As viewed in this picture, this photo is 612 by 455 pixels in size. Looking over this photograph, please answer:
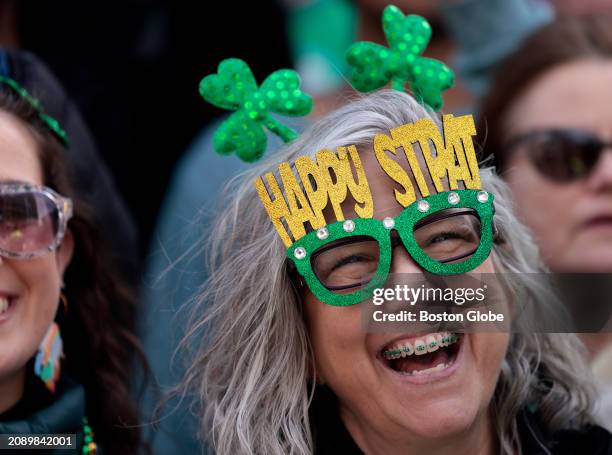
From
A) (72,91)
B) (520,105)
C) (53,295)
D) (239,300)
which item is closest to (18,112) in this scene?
(53,295)

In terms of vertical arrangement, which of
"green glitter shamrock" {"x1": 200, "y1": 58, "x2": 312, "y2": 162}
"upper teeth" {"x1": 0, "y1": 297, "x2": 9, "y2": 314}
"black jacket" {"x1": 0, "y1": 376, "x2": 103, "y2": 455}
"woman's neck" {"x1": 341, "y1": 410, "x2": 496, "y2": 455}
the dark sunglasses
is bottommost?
"black jacket" {"x1": 0, "y1": 376, "x2": 103, "y2": 455}

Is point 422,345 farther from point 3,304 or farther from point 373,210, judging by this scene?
point 3,304

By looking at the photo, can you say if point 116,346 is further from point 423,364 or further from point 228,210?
point 423,364

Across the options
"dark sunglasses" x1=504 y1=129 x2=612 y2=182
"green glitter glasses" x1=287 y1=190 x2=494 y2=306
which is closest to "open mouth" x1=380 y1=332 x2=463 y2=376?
"green glitter glasses" x1=287 y1=190 x2=494 y2=306

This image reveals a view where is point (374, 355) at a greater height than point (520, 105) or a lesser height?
lesser

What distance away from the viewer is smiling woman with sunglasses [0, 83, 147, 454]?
2506 millimetres

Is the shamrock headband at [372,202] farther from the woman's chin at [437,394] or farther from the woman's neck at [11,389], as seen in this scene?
the woman's neck at [11,389]

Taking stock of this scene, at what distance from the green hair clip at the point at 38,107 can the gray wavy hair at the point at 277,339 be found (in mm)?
661

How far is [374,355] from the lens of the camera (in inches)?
91.5

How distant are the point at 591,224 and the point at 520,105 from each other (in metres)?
0.57

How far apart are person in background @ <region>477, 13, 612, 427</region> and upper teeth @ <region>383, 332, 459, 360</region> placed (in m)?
1.06

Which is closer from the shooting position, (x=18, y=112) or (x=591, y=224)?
(x=18, y=112)

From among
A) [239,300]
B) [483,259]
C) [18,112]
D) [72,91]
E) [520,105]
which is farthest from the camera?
[72,91]

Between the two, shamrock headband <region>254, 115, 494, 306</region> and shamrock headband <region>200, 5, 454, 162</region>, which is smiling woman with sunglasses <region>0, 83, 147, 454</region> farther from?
shamrock headband <region>254, 115, 494, 306</region>
